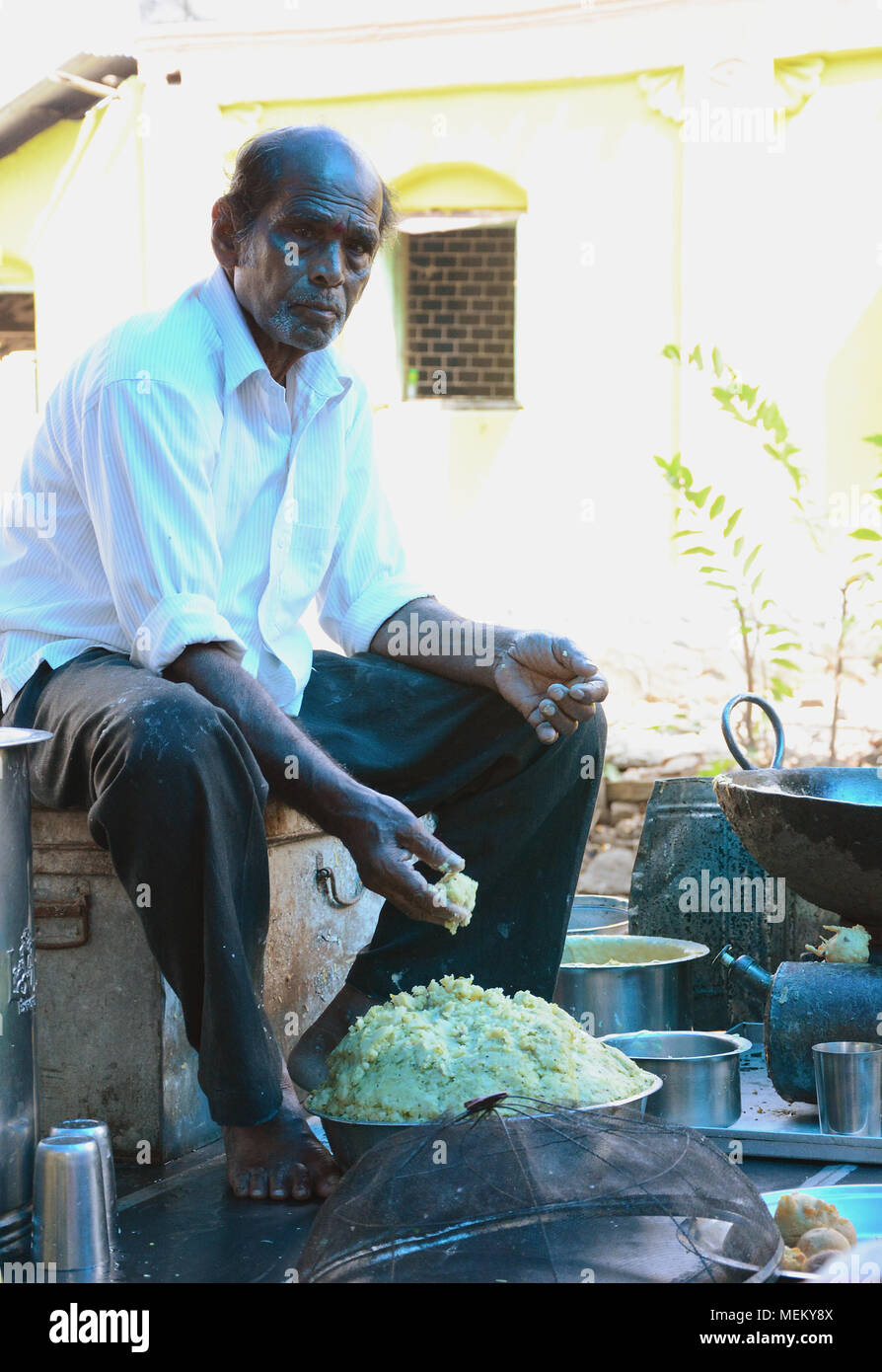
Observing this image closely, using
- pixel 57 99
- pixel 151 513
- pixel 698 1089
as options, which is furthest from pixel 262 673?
pixel 57 99

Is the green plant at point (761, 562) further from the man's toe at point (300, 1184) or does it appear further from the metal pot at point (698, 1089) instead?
the man's toe at point (300, 1184)

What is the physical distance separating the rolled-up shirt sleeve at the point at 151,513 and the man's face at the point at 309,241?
0.32 m

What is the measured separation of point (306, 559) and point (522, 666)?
58 centimetres

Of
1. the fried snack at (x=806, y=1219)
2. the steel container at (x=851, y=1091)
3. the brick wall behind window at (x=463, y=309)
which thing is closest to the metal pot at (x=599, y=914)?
the steel container at (x=851, y=1091)

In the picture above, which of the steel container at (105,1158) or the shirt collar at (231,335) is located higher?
the shirt collar at (231,335)

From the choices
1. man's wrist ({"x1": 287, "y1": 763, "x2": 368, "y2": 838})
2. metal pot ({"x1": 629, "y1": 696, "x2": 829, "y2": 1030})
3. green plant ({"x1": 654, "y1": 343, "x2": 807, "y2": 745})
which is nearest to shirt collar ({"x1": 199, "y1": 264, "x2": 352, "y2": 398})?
man's wrist ({"x1": 287, "y1": 763, "x2": 368, "y2": 838})

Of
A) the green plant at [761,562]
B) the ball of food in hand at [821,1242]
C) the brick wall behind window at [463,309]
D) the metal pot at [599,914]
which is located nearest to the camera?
the ball of food in hand at [821,1242]

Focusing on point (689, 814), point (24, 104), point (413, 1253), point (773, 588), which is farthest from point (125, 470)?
point (24, 104)

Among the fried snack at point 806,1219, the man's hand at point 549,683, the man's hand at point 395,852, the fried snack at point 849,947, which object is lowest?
the fried snack at point 806,1219

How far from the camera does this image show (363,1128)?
2619 millimetres

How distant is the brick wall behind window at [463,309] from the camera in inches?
395

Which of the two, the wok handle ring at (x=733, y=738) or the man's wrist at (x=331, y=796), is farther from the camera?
the wok handle ring at (x=733, y=738)

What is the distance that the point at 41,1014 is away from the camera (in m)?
3.10

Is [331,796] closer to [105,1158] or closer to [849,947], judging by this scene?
[105,1158]
